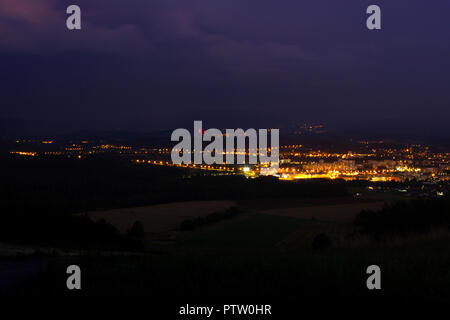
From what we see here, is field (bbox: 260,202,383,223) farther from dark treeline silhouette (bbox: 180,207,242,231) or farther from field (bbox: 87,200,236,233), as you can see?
field (bbox: 87,200,236,233)

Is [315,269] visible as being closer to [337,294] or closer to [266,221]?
[337,294]

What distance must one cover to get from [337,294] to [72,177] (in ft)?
143

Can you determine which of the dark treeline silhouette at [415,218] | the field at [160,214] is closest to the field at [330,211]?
the field at [160,214]

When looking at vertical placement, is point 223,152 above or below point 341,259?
above

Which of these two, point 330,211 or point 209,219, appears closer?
point 209,219

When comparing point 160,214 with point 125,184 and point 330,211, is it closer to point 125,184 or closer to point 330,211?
point 330,211

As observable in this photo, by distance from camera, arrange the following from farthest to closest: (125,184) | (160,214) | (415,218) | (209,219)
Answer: (125,184)
(160,214)
(209,219)
(415,218)

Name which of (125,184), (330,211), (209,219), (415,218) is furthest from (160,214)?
(415,218)

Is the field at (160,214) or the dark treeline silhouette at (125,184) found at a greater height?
the dark treeline silhouette at (125,184)

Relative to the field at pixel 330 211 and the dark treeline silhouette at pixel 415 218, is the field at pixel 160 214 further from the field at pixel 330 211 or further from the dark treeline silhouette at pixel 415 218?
the dark treeline silhouette at pixel 415 218

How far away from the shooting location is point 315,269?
20.4 ft

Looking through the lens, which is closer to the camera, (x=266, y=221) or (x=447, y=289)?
(x=447, y=289)

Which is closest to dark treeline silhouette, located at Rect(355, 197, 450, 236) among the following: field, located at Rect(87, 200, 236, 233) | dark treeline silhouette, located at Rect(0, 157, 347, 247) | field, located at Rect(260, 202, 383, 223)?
field, located at Rect(260, 202, 383, 223)

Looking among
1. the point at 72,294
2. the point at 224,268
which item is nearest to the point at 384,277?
the point at 224,268
